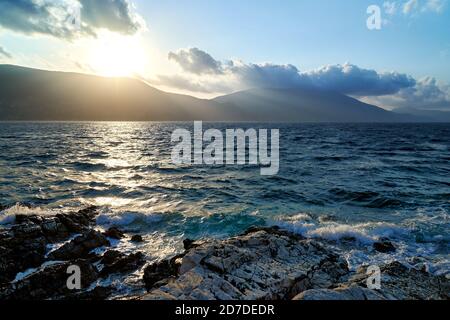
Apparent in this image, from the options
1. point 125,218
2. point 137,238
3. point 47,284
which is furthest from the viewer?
point 125,218

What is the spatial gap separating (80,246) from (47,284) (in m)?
2.85

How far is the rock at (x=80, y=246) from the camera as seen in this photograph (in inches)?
438

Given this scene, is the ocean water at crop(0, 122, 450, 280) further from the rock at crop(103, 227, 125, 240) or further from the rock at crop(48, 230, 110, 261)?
the rock at crop(48, 230, 110, 261)

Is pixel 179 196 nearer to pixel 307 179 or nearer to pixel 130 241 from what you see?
pixel 130 241

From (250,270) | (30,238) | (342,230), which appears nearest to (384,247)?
(342,230)

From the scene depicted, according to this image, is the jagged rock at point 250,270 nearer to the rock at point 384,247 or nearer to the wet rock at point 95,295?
the wet rock at point 95,295

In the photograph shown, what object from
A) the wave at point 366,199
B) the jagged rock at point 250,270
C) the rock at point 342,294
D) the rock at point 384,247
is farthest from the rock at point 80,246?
the wave at point 366,199

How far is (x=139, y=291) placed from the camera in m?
9.12

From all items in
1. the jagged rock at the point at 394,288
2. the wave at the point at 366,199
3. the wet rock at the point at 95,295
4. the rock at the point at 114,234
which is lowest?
the wet rock at the point at 95,295

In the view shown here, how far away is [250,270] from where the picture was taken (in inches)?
305

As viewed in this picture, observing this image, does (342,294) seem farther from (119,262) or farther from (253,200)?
(253,200)

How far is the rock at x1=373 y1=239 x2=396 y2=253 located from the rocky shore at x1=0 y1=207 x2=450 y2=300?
40 mm

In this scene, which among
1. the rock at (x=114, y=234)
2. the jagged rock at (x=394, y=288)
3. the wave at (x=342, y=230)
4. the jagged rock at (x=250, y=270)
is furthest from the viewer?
the rock at (x=114, y=234)

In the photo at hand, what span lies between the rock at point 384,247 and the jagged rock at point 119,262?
1003 cm
